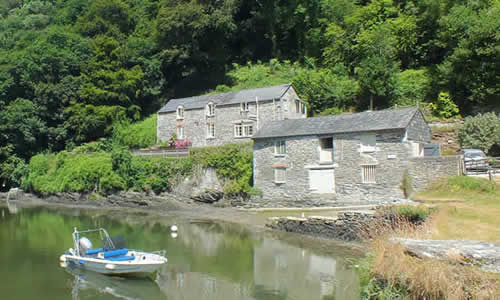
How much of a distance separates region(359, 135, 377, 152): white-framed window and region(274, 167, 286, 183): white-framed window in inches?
245

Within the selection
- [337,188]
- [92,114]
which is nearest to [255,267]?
[337,188]

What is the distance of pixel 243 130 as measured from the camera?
36.6 meters

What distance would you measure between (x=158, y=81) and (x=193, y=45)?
6914mm

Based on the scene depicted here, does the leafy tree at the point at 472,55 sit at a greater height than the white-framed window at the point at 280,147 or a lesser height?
greater

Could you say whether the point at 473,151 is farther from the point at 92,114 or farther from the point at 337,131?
the point at 92,114

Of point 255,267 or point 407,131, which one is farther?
point 407,131

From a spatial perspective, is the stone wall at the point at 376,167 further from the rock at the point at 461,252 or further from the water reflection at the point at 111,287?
the rock at the point at 461,252

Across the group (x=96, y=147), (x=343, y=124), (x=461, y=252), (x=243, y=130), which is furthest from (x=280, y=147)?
(x=96, y=147)

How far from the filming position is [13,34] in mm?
64938

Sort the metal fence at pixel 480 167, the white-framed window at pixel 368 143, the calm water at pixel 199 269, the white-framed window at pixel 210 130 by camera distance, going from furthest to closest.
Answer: the white-framed window at pixel 210 130 → the white-framed window at pixel 368 143 → the metal fence at pixel 480 167 → the calm water at pixel 199 269

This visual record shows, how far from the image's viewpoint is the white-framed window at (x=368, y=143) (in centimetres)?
2633

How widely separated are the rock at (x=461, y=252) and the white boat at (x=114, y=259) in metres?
10.4

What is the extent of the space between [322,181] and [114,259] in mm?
16282

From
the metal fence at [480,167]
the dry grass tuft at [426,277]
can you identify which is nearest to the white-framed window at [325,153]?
the metal fence at [480,167]
